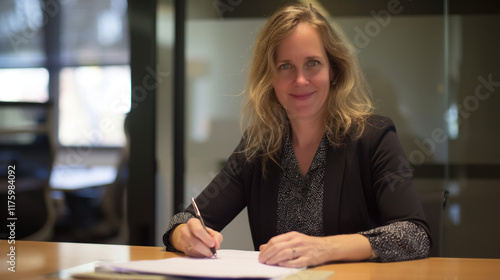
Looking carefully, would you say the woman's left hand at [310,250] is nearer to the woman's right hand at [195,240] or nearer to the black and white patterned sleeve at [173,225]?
the woman's right hand at [195,240]

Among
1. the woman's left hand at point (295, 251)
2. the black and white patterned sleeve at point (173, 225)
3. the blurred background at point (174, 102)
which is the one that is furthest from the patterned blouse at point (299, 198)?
the blurred background at point (174, 102)

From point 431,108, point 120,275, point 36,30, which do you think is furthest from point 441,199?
point 36,30

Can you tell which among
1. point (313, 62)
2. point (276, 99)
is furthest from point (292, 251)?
point (276, 99)

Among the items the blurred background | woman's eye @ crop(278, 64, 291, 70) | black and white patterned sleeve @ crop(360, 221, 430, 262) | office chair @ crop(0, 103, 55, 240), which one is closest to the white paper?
black and white patterned sleeve @ crop(360, 221, 430, 262)

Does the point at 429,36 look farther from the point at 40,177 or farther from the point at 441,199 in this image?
the point at 40,177

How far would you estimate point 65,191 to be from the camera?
13.0 feet

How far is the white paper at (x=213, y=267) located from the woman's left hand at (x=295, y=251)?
26mm

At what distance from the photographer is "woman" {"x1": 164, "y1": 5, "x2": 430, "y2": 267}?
1.62 metres

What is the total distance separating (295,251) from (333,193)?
454 mm

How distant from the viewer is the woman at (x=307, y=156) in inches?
63.7

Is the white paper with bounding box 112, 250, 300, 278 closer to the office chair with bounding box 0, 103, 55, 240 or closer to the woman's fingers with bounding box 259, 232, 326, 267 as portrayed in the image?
the woman's fingers with bounding box 259, 232, 326, 267

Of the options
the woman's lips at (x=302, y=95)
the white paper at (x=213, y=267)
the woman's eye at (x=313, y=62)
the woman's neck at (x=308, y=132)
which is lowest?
the white paper at (x=213, y=267)

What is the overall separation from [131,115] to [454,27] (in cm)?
230

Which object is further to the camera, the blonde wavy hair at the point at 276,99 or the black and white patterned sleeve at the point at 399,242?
the blonde wavy hair at the point at 276,99
